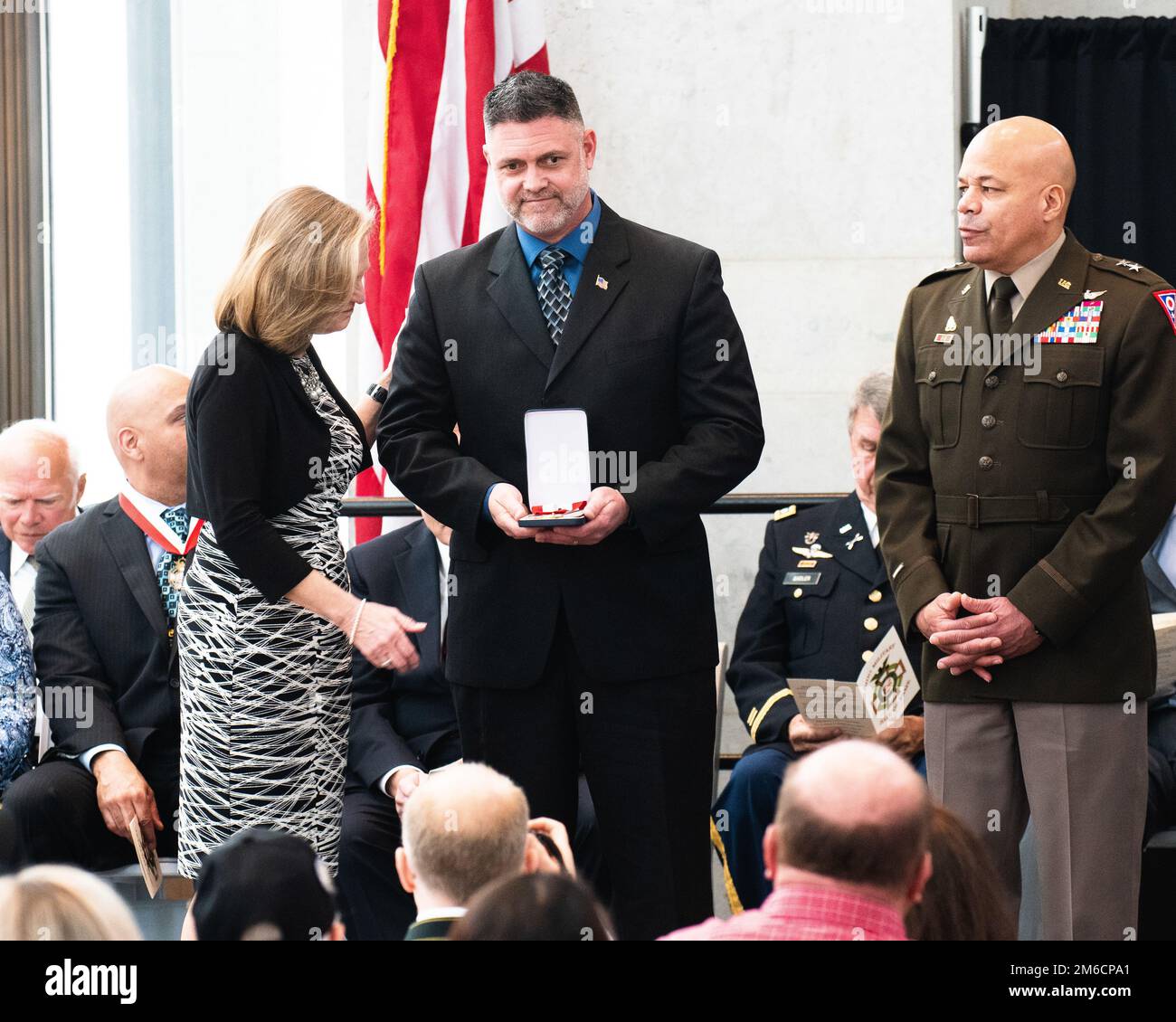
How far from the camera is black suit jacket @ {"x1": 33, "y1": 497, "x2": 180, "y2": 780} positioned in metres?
3.45

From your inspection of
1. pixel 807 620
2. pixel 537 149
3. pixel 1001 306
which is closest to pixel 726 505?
pixel 807 620

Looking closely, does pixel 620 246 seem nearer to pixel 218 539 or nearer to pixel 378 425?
pixel 378 425

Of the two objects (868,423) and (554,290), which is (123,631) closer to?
(554,290)

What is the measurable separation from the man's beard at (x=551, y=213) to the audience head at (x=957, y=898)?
1295 mm

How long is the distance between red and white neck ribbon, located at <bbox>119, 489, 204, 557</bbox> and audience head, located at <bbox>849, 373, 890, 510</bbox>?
1542mm

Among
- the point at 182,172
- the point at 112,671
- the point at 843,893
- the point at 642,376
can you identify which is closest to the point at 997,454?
the point at 642,376

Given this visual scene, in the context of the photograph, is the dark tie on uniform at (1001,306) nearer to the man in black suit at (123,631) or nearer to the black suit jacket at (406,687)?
the black suit jacket at (406,687)

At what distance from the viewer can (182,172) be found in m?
6.05

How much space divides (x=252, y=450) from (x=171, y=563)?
78 centimetres

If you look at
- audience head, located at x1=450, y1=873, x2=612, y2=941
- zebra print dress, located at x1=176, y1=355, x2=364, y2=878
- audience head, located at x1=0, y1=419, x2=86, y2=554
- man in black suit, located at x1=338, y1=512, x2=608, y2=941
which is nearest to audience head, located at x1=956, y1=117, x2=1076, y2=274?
zebra print dress, located at x1=176, y1=355, x2=364, y2=878

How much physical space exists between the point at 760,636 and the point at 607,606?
1.21m

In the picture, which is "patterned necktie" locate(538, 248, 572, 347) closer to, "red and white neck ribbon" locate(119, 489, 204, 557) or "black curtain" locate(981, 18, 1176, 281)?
"red and white neck ribbon" locate(119, 489, 204, 557)

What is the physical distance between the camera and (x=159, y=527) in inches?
138

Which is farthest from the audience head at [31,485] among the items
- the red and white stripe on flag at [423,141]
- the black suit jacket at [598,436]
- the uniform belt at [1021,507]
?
the uniform belt at [1021,507]
